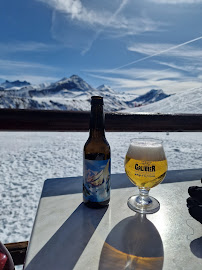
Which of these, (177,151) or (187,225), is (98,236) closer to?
(187,225)

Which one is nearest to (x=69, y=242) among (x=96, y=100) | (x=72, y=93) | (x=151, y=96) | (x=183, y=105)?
(x=96, y=100)

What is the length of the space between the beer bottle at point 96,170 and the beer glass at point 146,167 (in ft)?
0.24

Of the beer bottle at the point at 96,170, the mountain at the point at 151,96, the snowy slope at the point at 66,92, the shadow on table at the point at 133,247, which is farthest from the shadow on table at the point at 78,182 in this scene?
the mountain at the point at 151,96

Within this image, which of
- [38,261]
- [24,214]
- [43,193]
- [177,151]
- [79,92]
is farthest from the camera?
[79,92]

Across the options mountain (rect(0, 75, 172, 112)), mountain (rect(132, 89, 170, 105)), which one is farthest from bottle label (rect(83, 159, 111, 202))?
mountain (rect(132, 89, 170, 105))

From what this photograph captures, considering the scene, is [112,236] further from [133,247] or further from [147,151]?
[147,151]

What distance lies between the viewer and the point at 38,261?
387mm

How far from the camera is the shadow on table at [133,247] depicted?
382 millimetres

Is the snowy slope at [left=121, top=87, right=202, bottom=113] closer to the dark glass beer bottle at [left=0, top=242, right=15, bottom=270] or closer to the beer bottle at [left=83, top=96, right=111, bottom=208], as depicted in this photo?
the beer bottle at [left=83, top=96, right=111, bottom=208]

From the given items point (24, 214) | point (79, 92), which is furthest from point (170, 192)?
point (79, 92)

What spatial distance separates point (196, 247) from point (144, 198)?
22 cm

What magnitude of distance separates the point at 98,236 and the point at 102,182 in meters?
0.15

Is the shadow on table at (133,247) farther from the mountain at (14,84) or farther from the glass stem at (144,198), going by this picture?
the mountain at (14,84)

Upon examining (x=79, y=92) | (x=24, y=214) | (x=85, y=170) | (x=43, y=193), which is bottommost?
(x=24, y=214)
